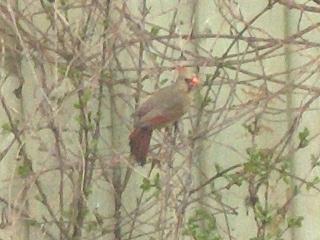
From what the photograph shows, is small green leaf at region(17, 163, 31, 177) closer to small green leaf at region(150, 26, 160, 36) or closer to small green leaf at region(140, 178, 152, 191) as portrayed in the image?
small green leaf at region(140, 178, 152, 191)

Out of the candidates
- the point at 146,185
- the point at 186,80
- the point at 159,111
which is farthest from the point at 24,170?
the point at 186,80

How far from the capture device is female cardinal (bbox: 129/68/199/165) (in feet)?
14.8

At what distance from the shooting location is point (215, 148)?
491cm

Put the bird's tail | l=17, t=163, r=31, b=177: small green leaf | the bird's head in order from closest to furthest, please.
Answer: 1. the bird's tail
2. the bird's head
3. l=17, t=163, r=31, b=177: small green leaf

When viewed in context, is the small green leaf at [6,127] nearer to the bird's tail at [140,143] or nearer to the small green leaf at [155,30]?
the bird's tail at [140,143]

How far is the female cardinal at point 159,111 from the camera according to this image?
4.50 meters

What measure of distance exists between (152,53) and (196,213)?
0.57 metres

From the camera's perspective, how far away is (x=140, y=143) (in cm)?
450

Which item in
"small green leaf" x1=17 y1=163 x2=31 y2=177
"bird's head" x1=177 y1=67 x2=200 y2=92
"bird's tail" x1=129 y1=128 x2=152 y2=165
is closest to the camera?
"bird's tail" x1=129 y1=128 x2=152 y2=165

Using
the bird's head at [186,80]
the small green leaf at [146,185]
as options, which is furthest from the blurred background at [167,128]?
the bird's head at [186,80]

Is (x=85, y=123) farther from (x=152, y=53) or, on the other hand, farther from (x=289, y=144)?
(x=289, y=144)

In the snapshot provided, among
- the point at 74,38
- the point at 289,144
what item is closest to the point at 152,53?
the point at 74,38

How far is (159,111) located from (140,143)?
122mm

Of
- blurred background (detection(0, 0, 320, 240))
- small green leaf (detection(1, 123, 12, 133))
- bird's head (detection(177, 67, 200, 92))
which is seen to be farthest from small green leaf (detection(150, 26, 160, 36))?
small green leaf (detection(1, 123, 12, 133))
